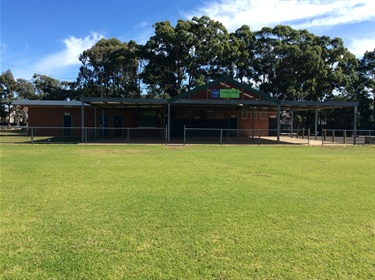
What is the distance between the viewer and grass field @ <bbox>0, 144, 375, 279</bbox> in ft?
12.0

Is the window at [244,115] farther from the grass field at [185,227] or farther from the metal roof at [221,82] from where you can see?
the grass field at [185,227]

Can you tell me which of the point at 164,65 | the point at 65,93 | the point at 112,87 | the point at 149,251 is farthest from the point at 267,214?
the point at 65,93

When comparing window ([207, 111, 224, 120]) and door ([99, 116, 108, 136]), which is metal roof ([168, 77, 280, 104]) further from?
door ([99, 116, 108, 136])

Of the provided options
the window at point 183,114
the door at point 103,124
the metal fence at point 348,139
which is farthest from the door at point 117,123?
the metal fence at point 348,139

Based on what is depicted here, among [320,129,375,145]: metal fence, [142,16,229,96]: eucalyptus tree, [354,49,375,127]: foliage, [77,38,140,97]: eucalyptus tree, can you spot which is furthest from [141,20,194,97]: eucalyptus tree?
[354,49,375,127]: foliage

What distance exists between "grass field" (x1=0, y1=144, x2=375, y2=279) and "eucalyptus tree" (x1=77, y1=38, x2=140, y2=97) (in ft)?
145

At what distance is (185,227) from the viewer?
4914 mm

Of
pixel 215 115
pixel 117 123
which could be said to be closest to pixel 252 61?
pixel 215 115

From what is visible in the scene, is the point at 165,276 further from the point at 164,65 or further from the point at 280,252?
A: the point at 164,65

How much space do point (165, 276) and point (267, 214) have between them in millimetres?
2736

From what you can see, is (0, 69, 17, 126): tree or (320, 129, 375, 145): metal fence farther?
(0, 69, 17, 126): tree

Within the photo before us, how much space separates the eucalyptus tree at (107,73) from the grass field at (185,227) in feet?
145

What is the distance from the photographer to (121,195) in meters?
6.91

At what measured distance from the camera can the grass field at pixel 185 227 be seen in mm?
3659
